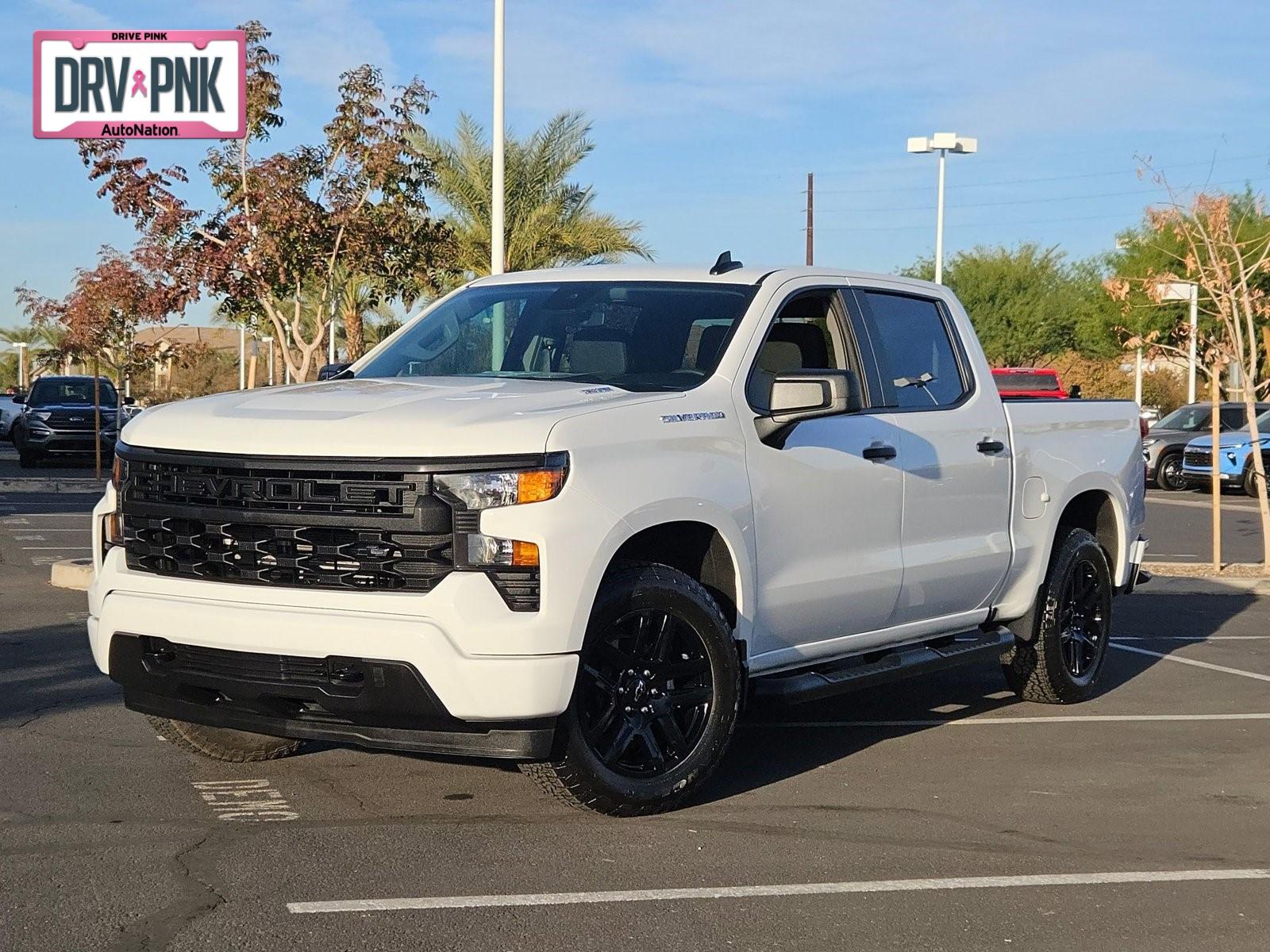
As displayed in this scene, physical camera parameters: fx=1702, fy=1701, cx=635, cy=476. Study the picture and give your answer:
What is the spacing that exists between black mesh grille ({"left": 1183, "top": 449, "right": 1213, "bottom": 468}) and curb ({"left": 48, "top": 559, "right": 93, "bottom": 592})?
22.2m

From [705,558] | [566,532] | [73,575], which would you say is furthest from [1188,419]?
[566,532]

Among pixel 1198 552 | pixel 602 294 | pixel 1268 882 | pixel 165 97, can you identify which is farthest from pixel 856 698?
pixel 165 97

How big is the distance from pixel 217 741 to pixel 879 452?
2875 millimetres

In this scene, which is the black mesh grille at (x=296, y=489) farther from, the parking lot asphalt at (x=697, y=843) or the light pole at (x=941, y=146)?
the light pole at (x=941, y=146)

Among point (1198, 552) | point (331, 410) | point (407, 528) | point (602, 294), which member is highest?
point (602, 294)

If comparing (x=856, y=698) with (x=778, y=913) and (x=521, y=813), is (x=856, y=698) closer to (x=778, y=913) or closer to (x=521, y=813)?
(x=521, y=813)

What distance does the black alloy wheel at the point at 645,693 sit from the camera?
579 cm

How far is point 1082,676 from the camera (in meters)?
8.64

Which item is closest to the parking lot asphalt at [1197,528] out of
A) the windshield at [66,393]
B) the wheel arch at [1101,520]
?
the wheel arch at [1101,520]

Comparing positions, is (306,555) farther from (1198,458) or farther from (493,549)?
(1198,458)

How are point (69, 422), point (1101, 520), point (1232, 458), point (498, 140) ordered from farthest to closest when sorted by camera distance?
1. point (69, 422)
2. point (1232, 458)
3. point (498, 140)
4. point (1101, 520)

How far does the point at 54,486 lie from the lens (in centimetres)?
2528

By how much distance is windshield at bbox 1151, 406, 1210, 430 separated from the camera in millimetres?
31953

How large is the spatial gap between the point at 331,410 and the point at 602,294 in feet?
5.64
